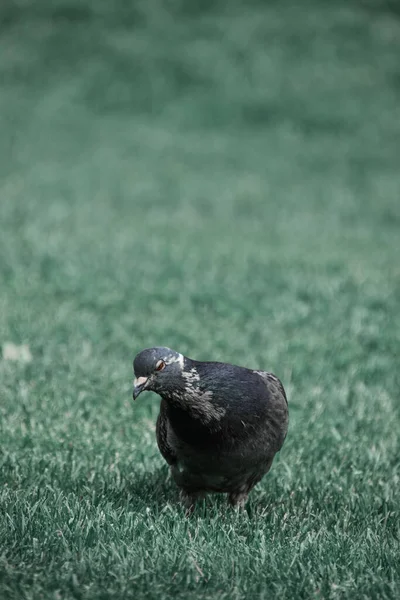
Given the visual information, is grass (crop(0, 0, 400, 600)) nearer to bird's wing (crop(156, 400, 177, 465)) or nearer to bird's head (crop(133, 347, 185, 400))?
bird's wing (crop(156, 400, 177, 465))

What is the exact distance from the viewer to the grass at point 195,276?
12.9ft

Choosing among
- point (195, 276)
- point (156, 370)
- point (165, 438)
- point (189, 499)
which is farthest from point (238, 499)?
point (195, 276)

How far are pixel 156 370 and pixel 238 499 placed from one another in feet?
3.19

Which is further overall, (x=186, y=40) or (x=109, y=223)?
(x=186, y=40)

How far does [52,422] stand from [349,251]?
7437 millimetres

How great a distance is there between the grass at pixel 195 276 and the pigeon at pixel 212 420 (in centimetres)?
22

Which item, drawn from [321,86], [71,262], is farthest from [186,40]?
[71,262]

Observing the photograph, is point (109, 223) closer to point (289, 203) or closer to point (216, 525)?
point (289, 203)

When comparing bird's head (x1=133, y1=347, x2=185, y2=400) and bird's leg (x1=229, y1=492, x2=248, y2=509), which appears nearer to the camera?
bird's head (x1=133, y1=347, x2=185, y2=400)

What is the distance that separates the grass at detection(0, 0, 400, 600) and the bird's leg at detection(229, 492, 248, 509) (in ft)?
0.27

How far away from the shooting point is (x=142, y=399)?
21.6 feet

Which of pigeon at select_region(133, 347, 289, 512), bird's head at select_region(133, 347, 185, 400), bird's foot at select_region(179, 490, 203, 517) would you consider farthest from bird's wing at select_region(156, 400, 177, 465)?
bird's head at select_region(133, 347, 185, 400)

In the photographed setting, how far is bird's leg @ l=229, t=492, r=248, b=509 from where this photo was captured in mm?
4695

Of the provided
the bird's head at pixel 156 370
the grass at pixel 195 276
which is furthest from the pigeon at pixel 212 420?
the grass at pixel 195 276
